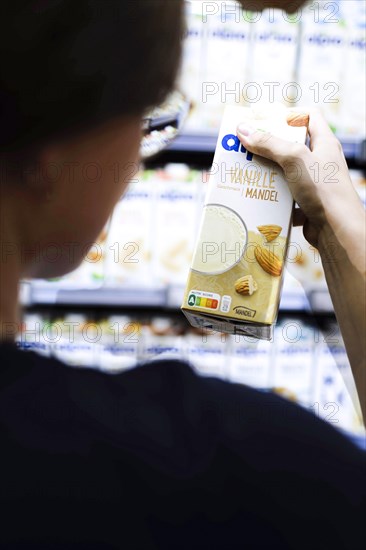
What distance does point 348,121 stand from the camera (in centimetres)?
138

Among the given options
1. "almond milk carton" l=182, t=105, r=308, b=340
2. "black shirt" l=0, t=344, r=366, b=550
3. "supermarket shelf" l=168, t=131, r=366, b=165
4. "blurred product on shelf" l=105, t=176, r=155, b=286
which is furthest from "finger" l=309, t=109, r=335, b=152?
"blurred product on shelf" l=105, t=176, r=155, b=286

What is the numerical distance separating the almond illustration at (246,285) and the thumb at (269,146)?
0.51 feet

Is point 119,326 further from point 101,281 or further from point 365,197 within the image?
point 365,197

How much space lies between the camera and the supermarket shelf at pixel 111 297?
1422mm

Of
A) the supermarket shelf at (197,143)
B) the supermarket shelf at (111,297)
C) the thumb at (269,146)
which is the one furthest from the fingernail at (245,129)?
the supermarket shelf at (111,297)

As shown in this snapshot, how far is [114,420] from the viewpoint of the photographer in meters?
0.63

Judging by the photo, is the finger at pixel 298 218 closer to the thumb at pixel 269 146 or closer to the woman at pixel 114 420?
the thumb at pixel 269 146

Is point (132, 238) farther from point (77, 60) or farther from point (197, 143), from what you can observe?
point (77, 60)

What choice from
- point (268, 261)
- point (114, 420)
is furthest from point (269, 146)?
point (114, 420)

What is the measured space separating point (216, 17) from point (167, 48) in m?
0.69

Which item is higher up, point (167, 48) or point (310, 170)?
point (167, 48)

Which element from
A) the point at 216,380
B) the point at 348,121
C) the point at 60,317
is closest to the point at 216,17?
the point at 348,121

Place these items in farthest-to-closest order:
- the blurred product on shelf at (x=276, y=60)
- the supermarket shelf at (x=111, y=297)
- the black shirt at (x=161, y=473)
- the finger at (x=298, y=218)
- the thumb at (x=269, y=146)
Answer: the supermarket shelf at (x=111, y=297), the blurred product on shelf at (x=276, y=60), the finger at (x=298, y=218), the thumb at (x=269, y=146), the black shirt at (x=161, y=473)

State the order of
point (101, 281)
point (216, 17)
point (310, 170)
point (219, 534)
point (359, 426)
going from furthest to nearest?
point (359, 426) < point (101, 281) < point (216, 17) < point (310, 170) < point (219, 534)
